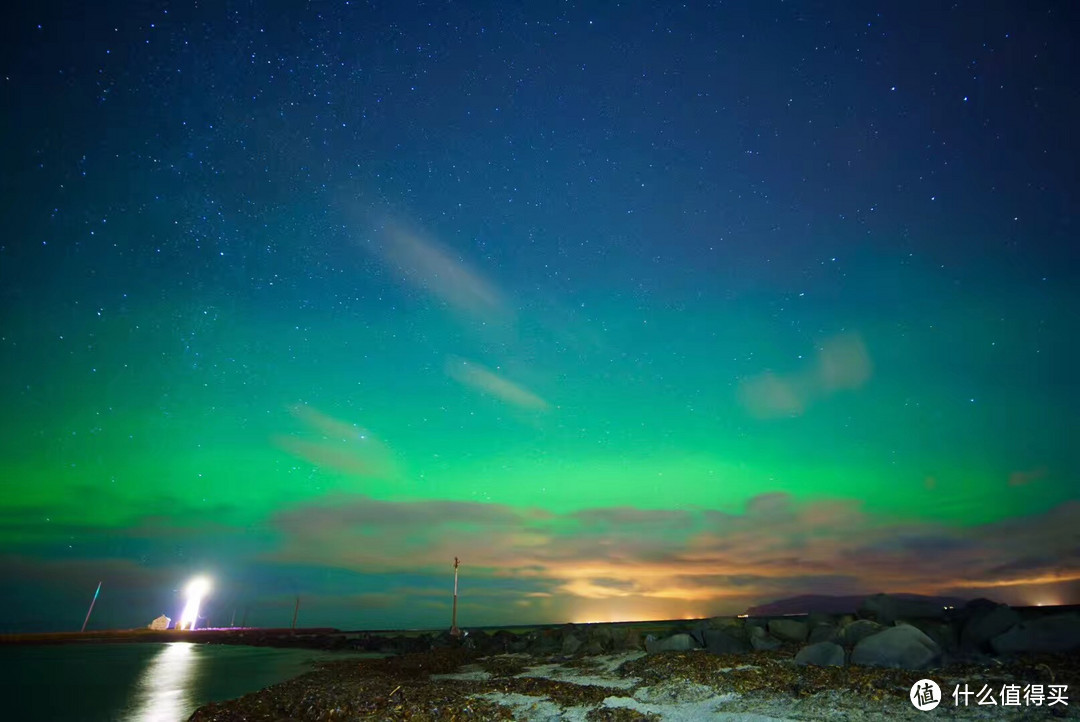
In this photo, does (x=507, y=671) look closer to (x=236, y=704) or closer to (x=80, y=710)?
(x=236, y=704)

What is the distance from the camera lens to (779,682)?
49.5ft

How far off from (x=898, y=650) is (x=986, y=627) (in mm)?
4698

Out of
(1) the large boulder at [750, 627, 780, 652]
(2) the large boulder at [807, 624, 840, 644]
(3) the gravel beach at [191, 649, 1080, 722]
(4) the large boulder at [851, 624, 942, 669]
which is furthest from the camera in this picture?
(1) the large boulder at [750, 627, 780, 652]

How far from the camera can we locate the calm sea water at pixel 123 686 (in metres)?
22.0

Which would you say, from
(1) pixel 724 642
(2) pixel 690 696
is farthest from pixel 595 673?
(2) pixel 690 696

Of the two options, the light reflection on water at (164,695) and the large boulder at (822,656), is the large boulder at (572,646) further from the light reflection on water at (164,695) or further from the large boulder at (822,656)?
the light reflection on water at (164,695)

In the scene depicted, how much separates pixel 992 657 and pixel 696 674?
8.83 metres

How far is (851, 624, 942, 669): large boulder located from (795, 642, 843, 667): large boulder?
48 cm

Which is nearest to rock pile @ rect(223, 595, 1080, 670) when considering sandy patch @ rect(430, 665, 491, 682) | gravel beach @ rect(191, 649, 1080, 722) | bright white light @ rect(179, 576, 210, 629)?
gravel beach @ rect(191, 649, 1080, 722)

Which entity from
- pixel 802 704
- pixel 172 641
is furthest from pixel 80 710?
pixel 172 641

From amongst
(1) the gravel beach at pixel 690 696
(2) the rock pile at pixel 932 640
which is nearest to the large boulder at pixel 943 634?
(2) the rock pile at pixel 932 640

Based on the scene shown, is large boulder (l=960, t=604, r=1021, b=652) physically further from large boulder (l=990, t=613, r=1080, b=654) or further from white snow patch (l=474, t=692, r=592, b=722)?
white snow patch (l=474, t=692, r=592, b=722)

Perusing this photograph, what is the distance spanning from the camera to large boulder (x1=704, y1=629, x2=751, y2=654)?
23.0m

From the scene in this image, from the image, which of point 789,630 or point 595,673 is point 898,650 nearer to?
point 789,630
